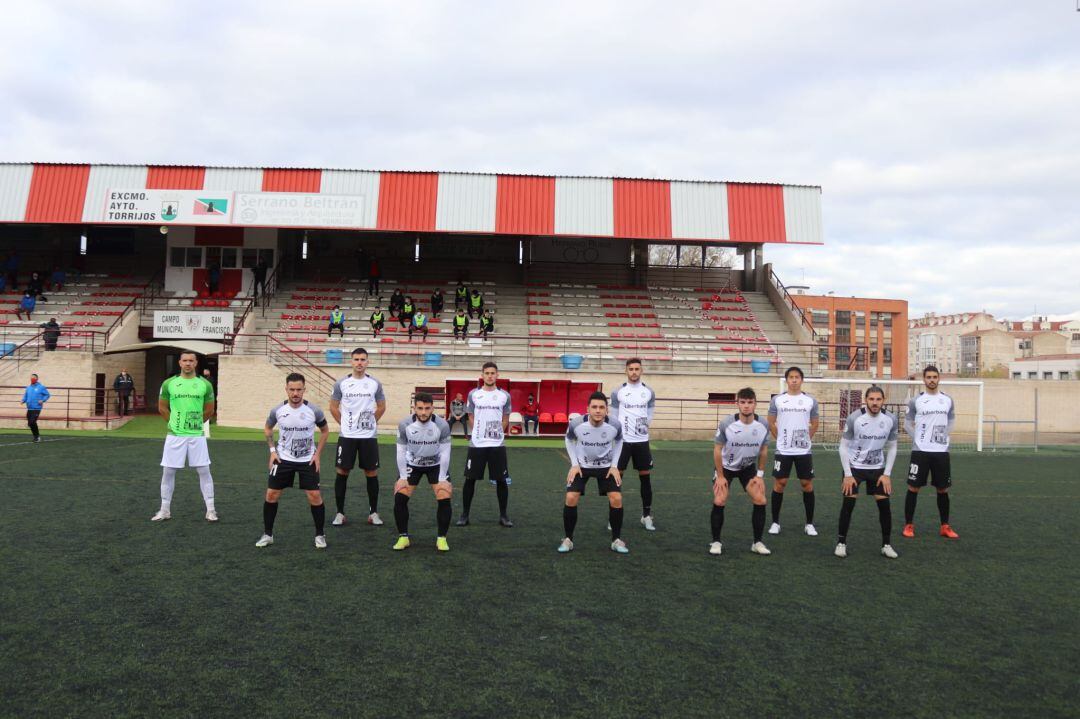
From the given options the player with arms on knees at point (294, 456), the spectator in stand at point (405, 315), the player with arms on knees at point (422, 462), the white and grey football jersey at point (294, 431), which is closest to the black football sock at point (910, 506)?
the player with arms on knees at point (422, 462)

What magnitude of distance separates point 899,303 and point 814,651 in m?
88.3

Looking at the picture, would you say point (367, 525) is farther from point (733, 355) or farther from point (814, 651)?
point (733, 355)

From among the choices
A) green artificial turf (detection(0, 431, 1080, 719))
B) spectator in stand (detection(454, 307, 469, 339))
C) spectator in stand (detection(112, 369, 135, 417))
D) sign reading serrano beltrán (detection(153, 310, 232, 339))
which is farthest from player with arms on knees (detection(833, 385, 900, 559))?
sign reading serrano beltrán (detection(153, 310, 232, 339))

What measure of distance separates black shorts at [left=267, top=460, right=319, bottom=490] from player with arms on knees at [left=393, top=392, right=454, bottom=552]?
0.89m

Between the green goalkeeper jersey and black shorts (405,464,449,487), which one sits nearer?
black shorts (405,464,449,487)

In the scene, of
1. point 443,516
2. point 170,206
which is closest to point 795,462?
point 443,516

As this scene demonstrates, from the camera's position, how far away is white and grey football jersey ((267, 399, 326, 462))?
7414 millimetres

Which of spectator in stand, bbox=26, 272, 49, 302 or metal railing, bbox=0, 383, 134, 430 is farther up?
spectator in stand, bbox=26, 272, 49, 302

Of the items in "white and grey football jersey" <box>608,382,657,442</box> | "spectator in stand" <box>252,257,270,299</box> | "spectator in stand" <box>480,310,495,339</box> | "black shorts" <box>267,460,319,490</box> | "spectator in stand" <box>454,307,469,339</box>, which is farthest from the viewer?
"spectator in stand" <box>252,257,270,299</box>

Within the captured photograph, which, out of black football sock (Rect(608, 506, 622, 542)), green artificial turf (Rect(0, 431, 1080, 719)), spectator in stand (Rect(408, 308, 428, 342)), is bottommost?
green artificial turf (Rect(0, 431, 1080, 719))

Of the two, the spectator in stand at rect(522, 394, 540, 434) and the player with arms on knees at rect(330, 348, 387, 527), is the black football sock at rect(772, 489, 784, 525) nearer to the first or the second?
the player with arms on knees at rect(330, 348, 387, 527)

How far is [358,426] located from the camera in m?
8.73

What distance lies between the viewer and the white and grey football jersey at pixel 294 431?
24.3 feet

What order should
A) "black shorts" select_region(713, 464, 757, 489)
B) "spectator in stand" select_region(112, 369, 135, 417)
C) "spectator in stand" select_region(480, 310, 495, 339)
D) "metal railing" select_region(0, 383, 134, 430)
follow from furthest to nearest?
"spectator in stand" select_region(480, 310, 495, 339) < "spectator in stand" select_region(112, 369, 135, 417) < "metal railing" select_region(0, 383, 134, 430) < "black shorts" select_region(713, 464, 757, 489)
